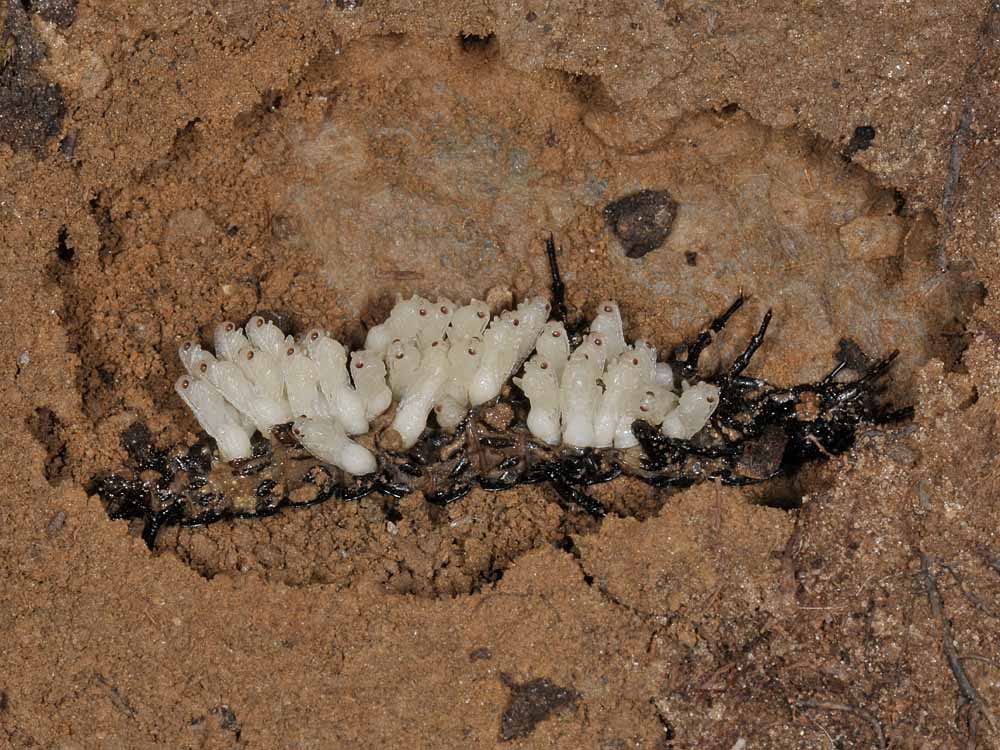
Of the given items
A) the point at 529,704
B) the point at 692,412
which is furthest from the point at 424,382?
the point at 529,704

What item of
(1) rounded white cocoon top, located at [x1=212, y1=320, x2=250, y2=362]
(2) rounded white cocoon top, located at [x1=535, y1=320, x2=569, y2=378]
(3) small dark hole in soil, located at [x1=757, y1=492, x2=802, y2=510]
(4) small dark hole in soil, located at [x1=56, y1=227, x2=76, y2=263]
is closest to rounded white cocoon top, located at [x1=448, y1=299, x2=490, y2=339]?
(2) rounded white cocoon top, located at [x1=535, y1=320, x2=569, y2=378]

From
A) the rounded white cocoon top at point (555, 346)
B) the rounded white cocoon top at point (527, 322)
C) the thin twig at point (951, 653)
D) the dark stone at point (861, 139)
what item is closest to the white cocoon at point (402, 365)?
the rounded white cocoon top at point (527, 322)

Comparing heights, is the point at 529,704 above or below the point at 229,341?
below

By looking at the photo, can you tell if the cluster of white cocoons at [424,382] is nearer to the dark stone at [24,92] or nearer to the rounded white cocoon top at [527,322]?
the rounded white cocoon top at [527,322]

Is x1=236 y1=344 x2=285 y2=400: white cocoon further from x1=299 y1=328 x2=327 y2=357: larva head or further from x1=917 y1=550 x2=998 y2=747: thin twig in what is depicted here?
x1=917 y1=550 x2=998 y2=747: thin twig

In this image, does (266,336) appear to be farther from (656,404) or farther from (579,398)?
(656,404)

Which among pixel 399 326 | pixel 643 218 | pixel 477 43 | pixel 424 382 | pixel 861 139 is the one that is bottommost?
pixel 424 382
